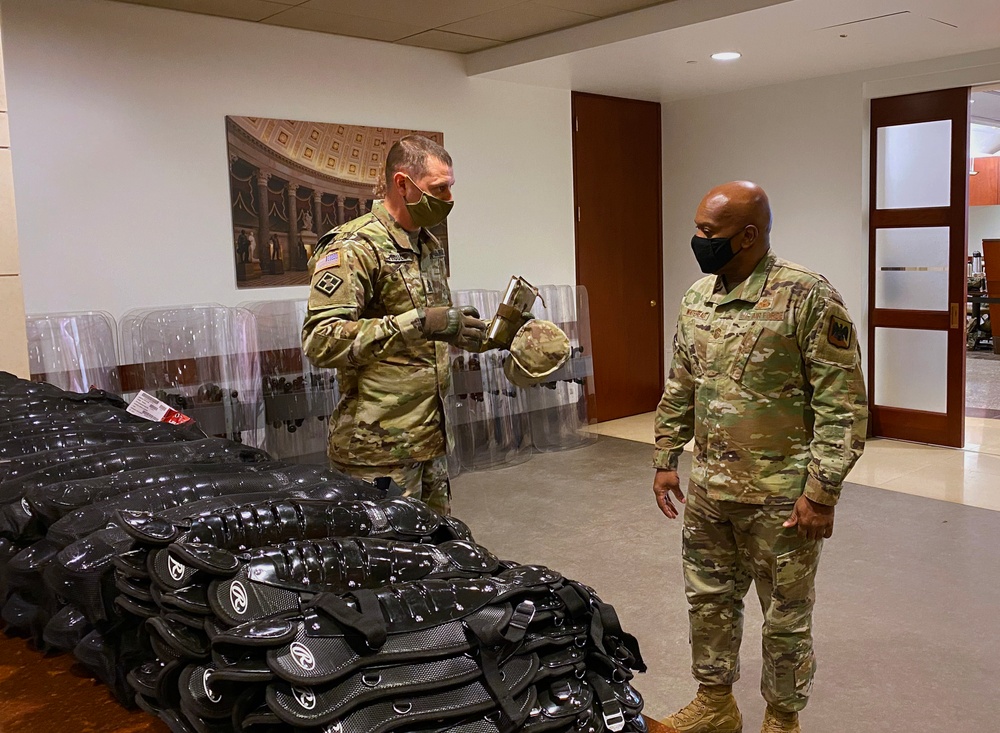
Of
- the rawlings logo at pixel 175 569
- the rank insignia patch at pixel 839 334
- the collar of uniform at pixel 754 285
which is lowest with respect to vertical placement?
the rawlings logo at pixel 175 569

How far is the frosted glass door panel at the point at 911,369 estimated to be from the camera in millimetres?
6457

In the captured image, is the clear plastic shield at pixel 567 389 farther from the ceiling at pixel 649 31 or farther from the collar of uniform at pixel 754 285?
the collar of uniform at pixel 754 285

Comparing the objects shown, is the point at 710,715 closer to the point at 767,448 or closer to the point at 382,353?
the point at 767,448

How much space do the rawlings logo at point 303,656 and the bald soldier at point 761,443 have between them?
1.58 metres

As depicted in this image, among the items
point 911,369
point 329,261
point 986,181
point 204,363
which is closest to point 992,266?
point 986,181

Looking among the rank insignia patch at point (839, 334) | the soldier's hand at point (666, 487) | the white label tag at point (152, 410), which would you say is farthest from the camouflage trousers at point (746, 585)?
the white label tag at point (152, 410)

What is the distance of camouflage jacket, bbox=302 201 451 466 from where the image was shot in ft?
8.80

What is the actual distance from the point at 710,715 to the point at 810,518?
2.24 feet

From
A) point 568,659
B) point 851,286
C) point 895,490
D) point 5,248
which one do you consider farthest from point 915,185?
point 568,659

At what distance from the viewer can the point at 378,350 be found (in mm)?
A: 2639

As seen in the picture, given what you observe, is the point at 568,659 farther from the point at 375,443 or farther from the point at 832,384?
the point at 375,443

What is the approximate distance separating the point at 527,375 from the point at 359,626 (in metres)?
1.68

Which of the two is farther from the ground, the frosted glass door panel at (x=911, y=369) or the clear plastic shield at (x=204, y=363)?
the clear plastic shield at (x=204, y=363)

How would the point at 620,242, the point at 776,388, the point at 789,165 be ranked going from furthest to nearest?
the point at 620,242
the point at 789,165
the point at 776,388
